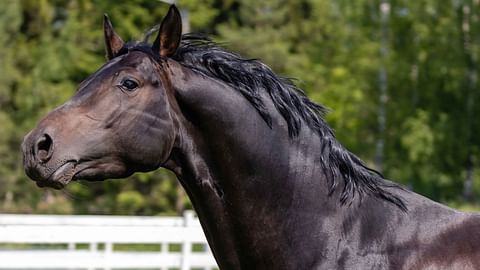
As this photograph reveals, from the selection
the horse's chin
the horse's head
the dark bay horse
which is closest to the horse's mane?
the dark bay horse

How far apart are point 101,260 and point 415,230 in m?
4.62

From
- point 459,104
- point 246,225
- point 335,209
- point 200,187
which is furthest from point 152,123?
point 459,104

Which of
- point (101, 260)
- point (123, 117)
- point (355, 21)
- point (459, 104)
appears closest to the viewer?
point (123, 117)

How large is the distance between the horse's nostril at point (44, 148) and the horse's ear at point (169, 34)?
66 cm

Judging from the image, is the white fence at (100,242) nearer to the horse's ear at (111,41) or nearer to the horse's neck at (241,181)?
the horse's ear at (111,41)

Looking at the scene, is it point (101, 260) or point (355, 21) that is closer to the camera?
point (101, 260)

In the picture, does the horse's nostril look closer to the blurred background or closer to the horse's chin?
the horse's chin

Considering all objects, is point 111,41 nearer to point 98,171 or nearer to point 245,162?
point 98,171

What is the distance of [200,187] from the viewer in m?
3.62

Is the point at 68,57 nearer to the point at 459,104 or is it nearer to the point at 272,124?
the point at 459,104

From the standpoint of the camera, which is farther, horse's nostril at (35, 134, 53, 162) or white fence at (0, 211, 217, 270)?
white fence at (0, 211, 217, 270)

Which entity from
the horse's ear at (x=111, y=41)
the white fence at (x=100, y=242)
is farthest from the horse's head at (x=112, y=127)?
the white fence at (x=100, y=242)

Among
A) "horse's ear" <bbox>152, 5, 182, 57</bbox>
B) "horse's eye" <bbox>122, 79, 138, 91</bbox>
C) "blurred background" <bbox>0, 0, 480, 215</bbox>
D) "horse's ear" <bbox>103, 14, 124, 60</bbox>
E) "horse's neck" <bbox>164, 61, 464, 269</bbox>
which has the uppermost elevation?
"horse's ear" <bbox>152, 5, 182, 57</bbox>

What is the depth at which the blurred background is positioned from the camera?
2459 cm
